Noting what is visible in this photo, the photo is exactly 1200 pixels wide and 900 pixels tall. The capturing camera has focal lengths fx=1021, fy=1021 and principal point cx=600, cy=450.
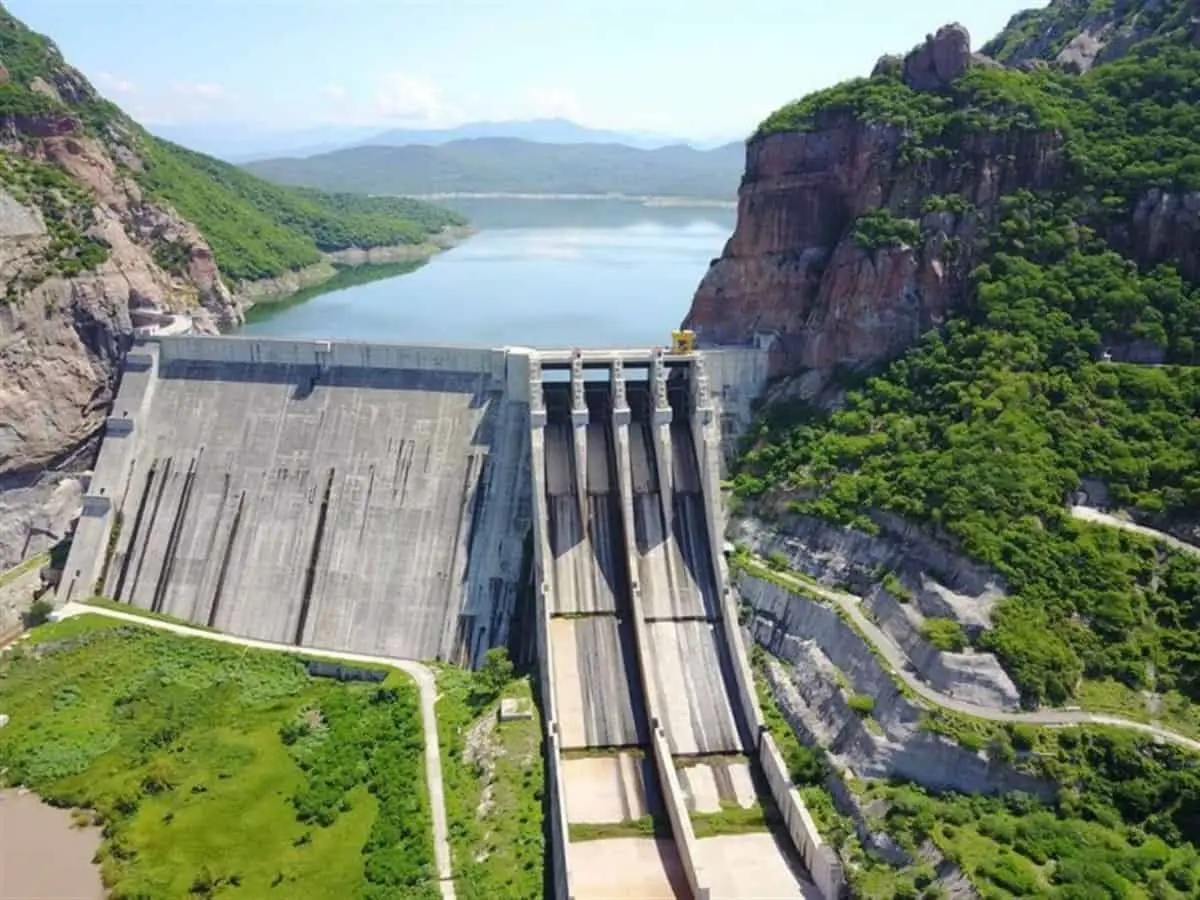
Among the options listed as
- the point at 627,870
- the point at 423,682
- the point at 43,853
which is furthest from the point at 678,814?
the point at 43,853

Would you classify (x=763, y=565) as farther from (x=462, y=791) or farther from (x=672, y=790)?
(x=462, y=791)

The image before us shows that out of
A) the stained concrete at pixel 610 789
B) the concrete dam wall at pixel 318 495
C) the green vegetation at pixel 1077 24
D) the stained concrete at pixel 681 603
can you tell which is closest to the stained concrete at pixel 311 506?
the concrete dam wall at pixel 318 495

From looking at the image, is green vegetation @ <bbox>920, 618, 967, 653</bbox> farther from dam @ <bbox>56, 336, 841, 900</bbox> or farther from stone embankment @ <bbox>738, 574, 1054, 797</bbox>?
dam @ <bbox>56, 336, 841, 900</bbox>

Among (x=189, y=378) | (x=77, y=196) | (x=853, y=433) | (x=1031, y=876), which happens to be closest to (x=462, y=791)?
(x=1031, y=876)

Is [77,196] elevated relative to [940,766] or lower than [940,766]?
elevated

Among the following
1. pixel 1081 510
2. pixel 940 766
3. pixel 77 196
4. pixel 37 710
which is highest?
pixel 77 196

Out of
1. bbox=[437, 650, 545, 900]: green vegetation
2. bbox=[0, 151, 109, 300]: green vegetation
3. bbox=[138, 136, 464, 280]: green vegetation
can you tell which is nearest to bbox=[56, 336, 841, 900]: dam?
bbox=[437, 650, 545, 900]: green vegetation


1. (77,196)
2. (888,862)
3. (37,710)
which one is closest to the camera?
(888,862)

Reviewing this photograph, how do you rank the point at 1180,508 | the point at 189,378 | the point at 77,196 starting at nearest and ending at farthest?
the point at 1180,508 → the point at 189,378 → the point at 77,196

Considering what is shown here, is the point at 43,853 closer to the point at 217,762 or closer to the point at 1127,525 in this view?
the point at 217,762
